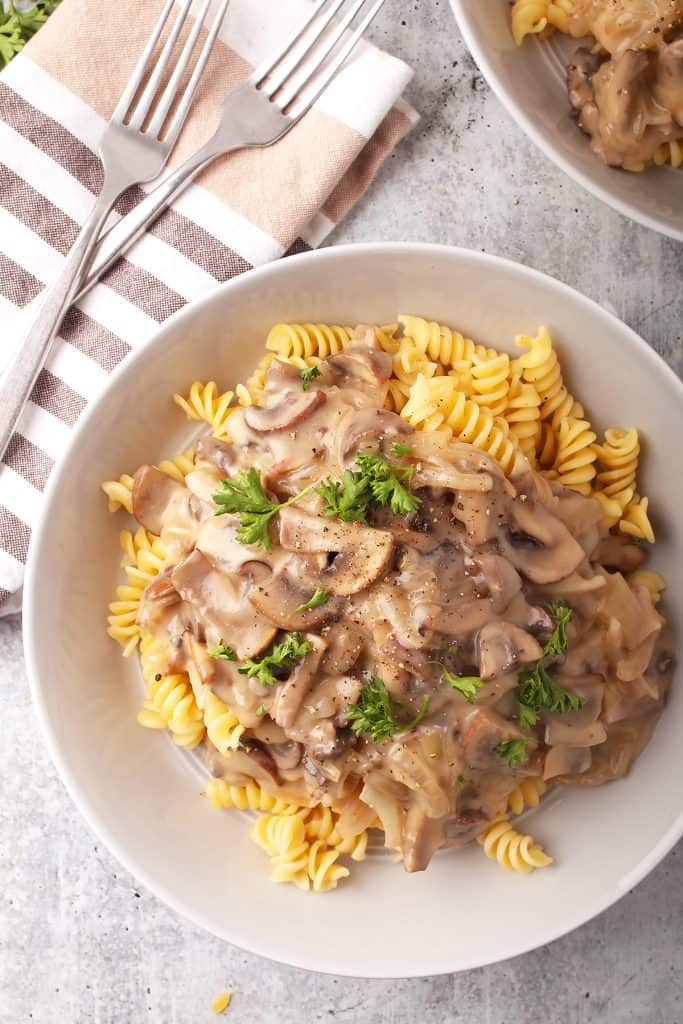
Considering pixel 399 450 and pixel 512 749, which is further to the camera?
pixel 512 749

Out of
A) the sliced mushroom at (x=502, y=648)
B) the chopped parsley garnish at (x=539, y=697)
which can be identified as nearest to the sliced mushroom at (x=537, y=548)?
the sliced mushroom at (x=502, y=648)

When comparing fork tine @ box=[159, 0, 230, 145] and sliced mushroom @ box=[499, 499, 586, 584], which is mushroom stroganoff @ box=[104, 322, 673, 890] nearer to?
sliced mushroom @ box=[499, 499, 586, 584]

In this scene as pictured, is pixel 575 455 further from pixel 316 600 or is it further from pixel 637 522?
pixel 316 600

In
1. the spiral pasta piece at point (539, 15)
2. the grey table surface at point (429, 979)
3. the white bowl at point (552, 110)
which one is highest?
the spiral pasta piece at point (539, 15)

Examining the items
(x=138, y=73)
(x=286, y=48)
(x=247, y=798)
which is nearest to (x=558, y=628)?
(x=247, y=798)

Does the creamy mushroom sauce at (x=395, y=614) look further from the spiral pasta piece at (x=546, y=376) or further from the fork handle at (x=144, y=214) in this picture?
the fork handle at (x=144, y=214)

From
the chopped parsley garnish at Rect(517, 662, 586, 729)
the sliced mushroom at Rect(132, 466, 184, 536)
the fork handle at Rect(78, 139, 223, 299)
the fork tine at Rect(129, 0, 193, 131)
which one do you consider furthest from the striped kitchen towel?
the chopped parsley garnish at Rect(517, 662, 586, 729)

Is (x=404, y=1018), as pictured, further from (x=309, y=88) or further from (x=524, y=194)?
(x=309, y=88)
